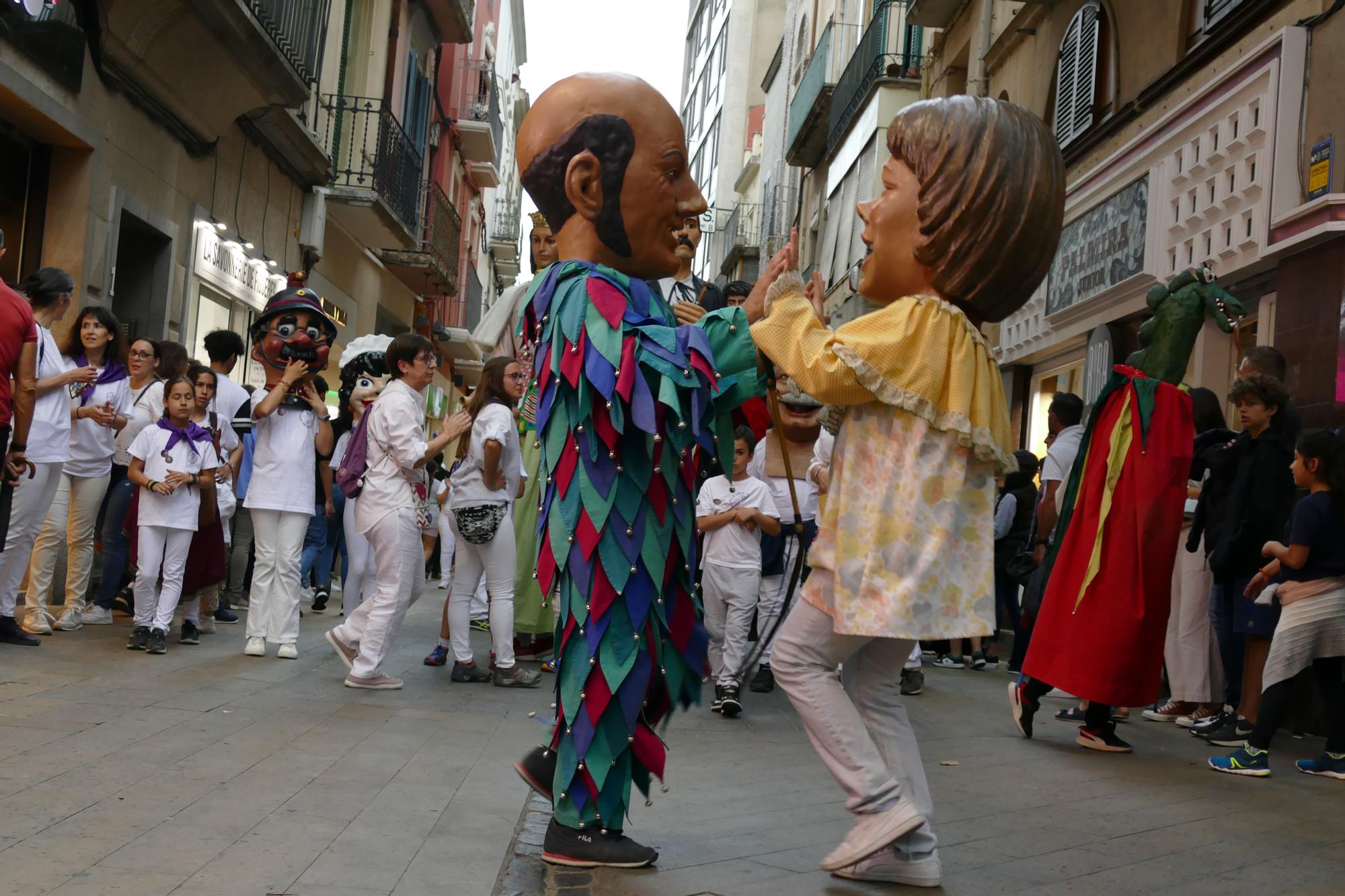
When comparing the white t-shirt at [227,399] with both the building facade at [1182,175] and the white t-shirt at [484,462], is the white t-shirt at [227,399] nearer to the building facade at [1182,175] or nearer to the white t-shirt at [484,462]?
the white t-shirt at [484,462]

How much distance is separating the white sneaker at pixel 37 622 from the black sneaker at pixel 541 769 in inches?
189

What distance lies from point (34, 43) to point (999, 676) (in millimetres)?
8029

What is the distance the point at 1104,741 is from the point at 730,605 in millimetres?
2110

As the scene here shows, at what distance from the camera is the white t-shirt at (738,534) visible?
7664 mm

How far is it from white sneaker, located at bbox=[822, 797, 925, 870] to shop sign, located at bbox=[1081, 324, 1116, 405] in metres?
8.16

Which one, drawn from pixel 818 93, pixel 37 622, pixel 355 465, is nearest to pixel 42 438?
pixel 37 622

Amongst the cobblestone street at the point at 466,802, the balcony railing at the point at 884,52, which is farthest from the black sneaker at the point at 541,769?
the balcony railing at the point at 884,52

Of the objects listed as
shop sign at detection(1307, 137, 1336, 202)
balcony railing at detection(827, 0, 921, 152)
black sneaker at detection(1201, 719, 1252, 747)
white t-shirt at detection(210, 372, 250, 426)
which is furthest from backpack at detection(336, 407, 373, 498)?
balcony railing at detection(827, 0, 921, 152)

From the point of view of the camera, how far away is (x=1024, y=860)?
409 cm

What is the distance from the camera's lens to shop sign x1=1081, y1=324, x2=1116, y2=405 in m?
11.4

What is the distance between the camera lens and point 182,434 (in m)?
7.95

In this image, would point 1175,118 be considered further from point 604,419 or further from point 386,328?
point 386,328

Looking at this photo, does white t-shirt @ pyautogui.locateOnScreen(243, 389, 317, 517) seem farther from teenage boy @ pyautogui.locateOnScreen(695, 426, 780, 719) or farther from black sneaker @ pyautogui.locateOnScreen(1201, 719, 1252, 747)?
black sneaker @ pyautogui.locateOnScreen(1201, 719, 1252, 747)

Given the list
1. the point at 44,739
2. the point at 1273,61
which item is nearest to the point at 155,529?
the point at 44,739
